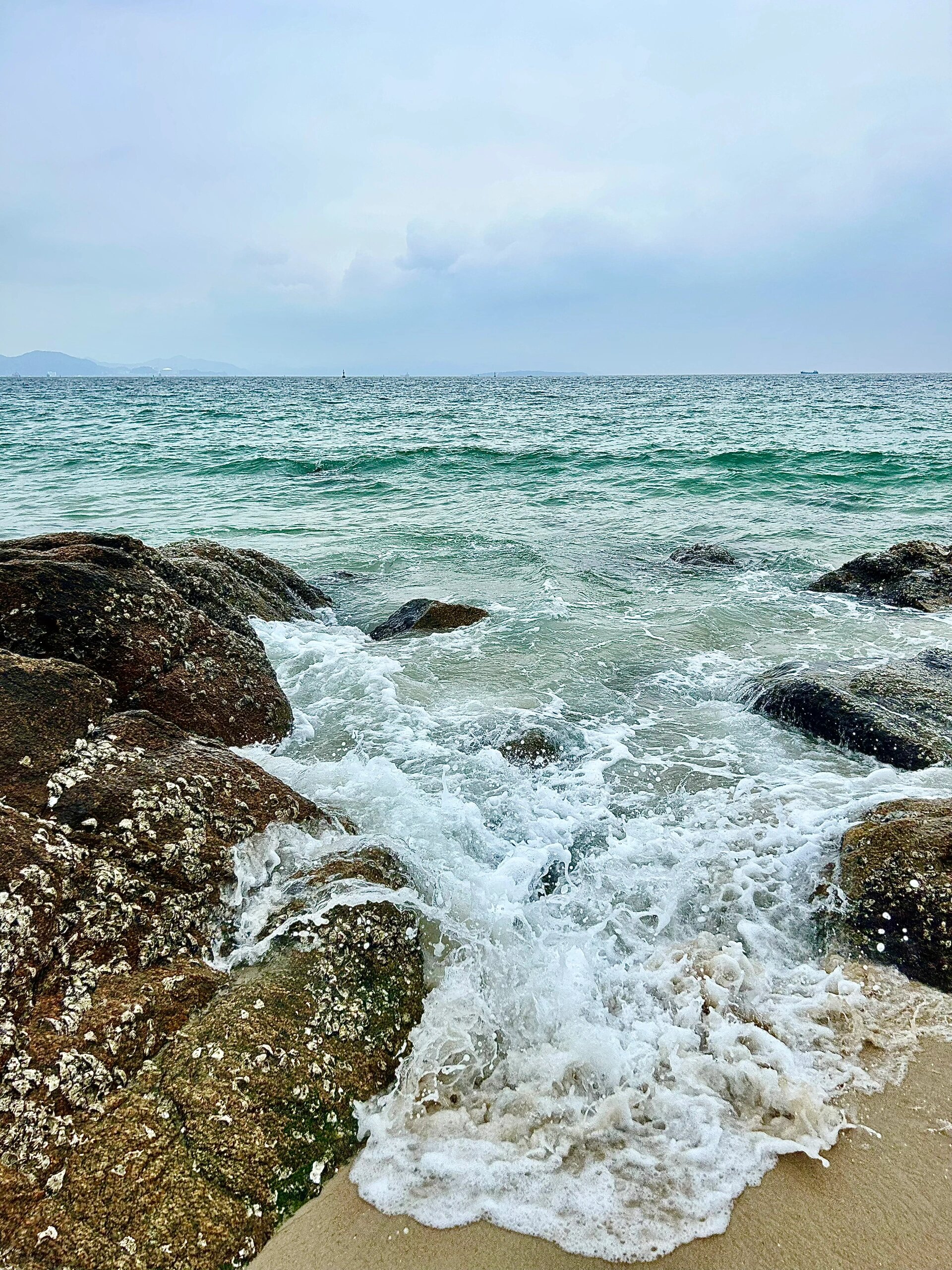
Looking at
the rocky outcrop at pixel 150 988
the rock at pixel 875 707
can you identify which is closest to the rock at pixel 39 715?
the rocky outcrop at pixel 150 988

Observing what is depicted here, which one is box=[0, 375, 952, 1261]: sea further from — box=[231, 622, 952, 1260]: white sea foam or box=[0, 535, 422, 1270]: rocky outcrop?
box=[0, 535, 422, 1270]: rocky outcrop

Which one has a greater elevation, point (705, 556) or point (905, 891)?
point (705, 556)

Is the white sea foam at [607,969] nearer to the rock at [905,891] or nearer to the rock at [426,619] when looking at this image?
the rock at [905,891]

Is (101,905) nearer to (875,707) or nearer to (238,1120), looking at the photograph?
(238,1120)

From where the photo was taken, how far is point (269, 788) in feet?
12.6

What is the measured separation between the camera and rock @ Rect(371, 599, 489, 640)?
8.33 meters

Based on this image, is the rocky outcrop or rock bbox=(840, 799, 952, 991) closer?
the rocky outcrop

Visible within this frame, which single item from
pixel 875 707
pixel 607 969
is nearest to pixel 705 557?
pixel 875 707

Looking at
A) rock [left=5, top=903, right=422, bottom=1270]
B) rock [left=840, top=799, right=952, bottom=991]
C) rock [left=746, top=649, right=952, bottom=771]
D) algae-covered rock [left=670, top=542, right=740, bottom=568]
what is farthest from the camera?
algae-covered rock [left=670, top=542, right=740, bottom=568]

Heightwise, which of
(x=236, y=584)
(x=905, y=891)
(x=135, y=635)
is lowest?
(x=905, y=891)

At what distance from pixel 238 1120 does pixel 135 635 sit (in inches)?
124

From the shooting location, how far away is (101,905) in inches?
108

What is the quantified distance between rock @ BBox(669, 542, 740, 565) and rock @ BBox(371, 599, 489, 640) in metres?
4.60

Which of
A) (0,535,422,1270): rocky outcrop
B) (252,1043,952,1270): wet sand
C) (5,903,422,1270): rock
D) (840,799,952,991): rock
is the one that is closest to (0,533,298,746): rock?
(0,535,422,1270): rocky outcrop
